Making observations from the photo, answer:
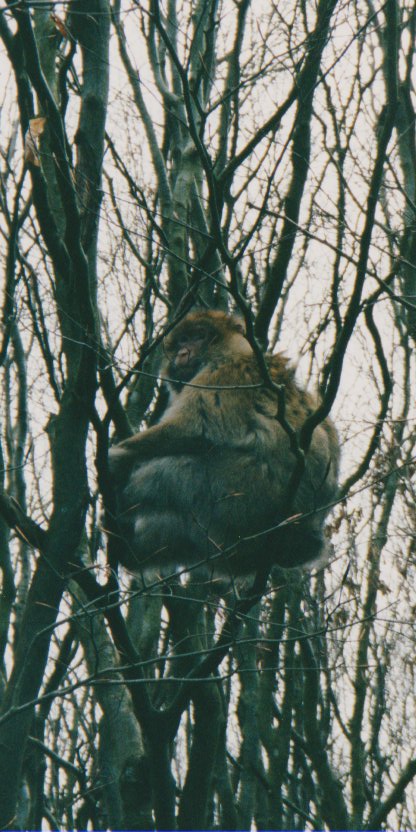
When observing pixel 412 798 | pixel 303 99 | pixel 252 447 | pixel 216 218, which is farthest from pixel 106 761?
pixel 412 798

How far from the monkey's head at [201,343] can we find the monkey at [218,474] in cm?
52

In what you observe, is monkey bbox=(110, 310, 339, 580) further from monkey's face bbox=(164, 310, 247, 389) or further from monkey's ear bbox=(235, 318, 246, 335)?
monkey's ear bbox=(235, 318, 246, 335)

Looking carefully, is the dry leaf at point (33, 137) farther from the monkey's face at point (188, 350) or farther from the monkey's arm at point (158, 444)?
the monkey's face at point (188, 350)

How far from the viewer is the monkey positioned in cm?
636

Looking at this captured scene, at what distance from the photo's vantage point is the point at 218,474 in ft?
21.3

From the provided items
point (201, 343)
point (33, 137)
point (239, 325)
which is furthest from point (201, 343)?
point (33, 137)

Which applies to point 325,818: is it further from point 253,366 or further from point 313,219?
point 313,219

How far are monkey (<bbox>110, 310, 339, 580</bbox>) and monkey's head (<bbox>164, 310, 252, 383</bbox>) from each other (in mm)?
521

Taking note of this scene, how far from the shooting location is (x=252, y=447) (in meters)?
6.46

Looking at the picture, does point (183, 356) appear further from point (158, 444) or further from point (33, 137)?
point (33, 137)

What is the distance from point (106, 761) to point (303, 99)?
187 inches

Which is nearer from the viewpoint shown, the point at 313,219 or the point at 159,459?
the point at 159,459

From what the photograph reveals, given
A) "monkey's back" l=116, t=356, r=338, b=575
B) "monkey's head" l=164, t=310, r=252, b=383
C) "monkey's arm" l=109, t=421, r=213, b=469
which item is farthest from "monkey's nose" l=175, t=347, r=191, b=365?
"monkey's arm" l=109, t=421, r=213, b=469

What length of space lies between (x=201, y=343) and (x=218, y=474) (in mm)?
1400
